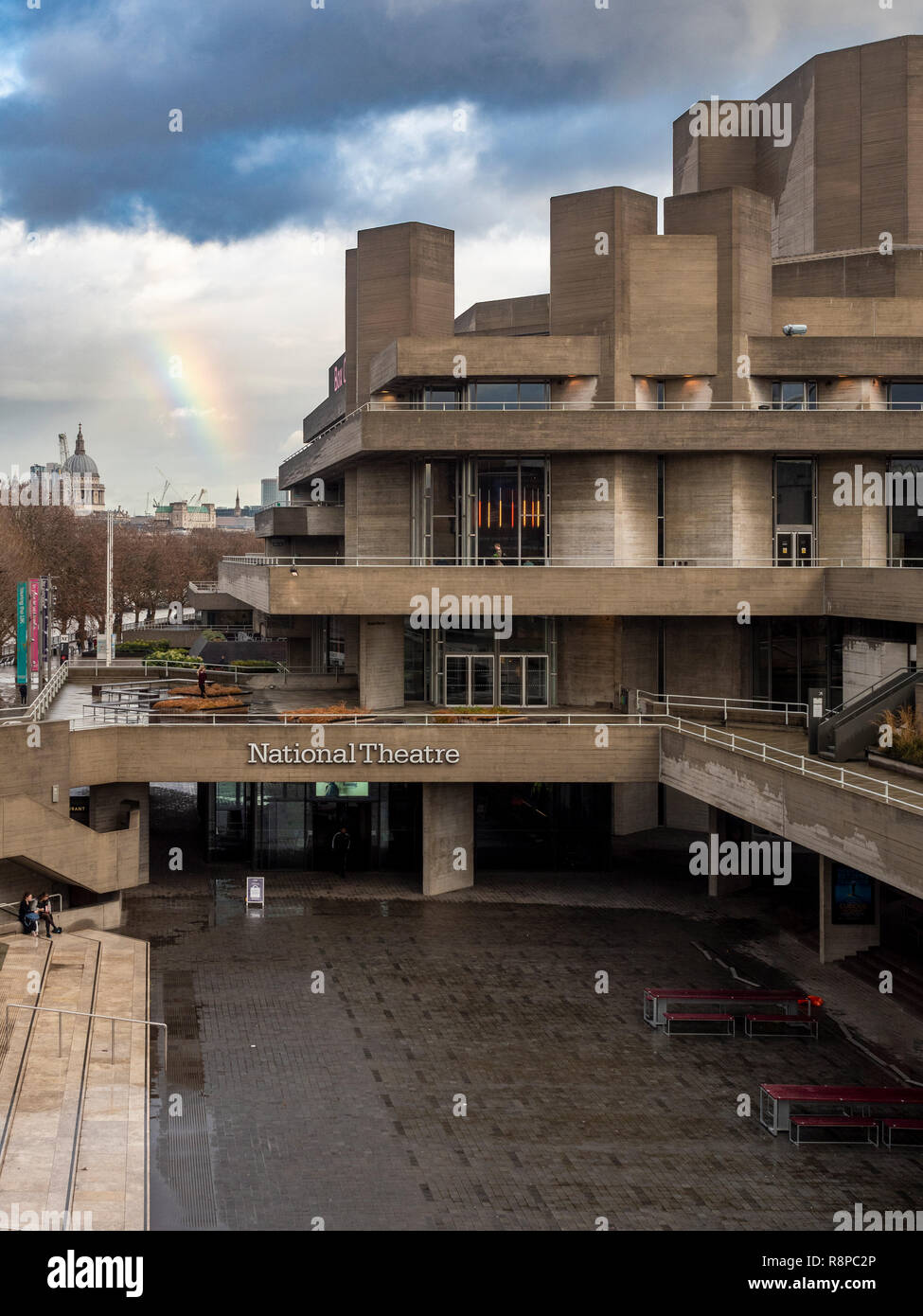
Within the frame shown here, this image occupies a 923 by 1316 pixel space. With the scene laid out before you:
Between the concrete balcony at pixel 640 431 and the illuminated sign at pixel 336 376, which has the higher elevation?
the illuminated sign at pixel 336 376

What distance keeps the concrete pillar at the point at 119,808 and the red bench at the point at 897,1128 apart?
21.5 m

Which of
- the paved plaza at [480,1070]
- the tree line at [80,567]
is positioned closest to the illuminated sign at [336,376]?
the tree line at [80,567]

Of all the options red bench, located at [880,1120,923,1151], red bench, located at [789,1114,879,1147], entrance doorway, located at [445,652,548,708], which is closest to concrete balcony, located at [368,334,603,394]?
entrance doorway, located at [445,652,548,708]

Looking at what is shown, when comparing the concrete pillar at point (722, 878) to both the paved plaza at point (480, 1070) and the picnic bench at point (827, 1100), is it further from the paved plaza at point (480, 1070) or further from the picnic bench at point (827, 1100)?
the picnic bench at point (827, 1100)

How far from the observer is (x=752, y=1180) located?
17.6 m

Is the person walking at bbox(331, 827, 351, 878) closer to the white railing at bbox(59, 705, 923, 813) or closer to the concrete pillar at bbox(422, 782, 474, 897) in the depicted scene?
the concrete pillar at bbox(422, 782, 474, 897)

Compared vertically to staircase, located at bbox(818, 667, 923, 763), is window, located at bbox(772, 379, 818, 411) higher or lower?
higher

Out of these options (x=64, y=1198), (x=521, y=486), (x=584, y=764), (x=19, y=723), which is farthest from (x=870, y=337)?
(x=64, y=1198)

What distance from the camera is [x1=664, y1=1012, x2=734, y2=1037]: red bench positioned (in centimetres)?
2355

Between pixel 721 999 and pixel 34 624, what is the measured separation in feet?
68.8

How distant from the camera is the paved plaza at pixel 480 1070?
669 inches

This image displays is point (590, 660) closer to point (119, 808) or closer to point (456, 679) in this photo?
point (456, 679)

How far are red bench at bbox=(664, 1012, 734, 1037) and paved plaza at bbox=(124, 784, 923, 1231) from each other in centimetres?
36
